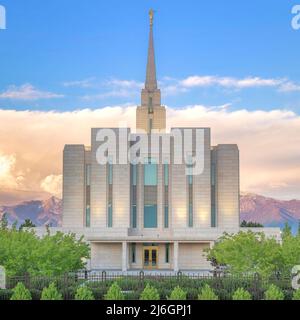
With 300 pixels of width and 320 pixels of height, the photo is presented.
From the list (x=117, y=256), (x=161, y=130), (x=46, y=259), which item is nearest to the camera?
(x=46, y=259)

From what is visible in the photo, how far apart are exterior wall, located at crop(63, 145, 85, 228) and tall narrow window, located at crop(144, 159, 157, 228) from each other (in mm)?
5608

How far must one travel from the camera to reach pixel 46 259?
3000cm

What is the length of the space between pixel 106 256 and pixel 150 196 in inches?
257

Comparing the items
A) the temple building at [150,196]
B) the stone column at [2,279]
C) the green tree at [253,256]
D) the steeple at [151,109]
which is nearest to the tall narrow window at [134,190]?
the temple building at [150,196]

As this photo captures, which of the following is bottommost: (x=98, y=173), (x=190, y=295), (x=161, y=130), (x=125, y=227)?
(x=190, y=295)

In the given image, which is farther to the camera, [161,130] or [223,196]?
[161,130]

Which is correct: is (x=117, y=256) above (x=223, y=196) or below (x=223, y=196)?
below

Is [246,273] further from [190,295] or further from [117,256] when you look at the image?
[117,256]

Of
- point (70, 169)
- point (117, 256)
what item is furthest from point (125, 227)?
point (70, 169)

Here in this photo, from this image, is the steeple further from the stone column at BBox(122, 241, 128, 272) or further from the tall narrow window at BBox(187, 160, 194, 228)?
the stone column at BBox(122, 241, 128, 272)

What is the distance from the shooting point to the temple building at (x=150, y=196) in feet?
168

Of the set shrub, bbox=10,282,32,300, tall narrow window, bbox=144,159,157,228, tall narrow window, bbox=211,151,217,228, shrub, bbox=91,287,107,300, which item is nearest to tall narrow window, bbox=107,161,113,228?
tall narrow window, bbox=144,159,157,228

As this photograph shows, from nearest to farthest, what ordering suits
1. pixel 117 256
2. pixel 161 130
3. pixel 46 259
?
pixel 46 259 < pixel 117 256 < pixel 161 130
